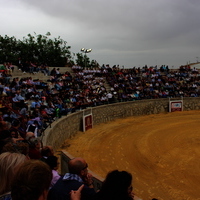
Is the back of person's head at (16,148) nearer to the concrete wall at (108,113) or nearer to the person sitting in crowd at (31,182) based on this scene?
the person sitting in crowd at (31,182)

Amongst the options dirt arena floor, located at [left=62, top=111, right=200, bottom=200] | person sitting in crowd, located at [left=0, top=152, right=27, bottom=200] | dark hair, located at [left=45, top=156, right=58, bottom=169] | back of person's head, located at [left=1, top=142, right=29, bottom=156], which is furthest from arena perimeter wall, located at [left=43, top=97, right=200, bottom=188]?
person sitting in crowd, located at [left=0, top=152, right=27, bottom=200]

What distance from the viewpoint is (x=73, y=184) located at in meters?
2.85

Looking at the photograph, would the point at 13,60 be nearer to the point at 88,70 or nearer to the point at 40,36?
the point at 40,36

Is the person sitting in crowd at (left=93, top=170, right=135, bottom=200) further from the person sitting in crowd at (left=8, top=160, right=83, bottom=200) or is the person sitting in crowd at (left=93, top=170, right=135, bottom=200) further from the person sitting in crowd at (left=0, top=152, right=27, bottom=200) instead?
the person sitting in crowd at (left=0, top=152, right=27, bottom=200)

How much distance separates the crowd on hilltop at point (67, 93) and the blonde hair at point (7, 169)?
0.04 ft

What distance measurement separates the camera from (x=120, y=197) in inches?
94.3

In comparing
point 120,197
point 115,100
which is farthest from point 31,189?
point 115,100

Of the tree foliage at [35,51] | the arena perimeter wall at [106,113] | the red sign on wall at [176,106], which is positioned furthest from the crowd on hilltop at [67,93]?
the tree foliage at [35,51]

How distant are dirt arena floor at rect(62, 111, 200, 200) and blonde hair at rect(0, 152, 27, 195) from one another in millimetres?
6988

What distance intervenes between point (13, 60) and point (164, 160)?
124 feet

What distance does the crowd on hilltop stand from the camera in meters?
3.99

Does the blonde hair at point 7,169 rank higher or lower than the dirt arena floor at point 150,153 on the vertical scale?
higher

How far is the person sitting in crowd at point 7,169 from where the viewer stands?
240cm

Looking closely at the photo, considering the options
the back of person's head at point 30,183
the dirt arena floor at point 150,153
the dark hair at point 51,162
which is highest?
the back of person's head at point 30,183
